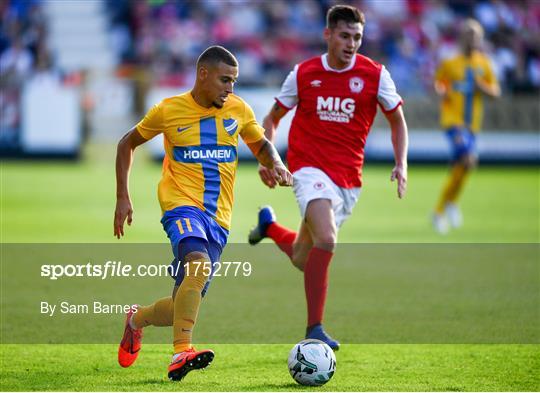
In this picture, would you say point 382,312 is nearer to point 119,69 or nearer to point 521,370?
point 521,370

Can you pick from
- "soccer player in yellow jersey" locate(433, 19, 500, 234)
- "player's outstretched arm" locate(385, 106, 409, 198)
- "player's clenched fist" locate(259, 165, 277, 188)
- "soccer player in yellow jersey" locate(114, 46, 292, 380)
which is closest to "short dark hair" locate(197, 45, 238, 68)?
"soccer player in yellow jersey" locate(114, 46, 292, 380)

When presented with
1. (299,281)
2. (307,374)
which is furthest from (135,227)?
(307,374)

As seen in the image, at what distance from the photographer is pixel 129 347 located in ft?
21.2

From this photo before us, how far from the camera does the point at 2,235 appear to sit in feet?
41.2

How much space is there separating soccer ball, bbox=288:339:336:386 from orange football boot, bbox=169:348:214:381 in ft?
1.74

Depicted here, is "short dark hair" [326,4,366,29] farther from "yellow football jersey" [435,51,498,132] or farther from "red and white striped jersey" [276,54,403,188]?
"yellow football jersey" [435,51,498,132]

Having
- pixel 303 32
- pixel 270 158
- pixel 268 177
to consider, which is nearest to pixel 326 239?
pixel 268 177

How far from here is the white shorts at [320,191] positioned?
747 cm

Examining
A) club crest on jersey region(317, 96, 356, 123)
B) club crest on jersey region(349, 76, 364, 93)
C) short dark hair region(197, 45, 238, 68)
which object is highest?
short dark hair region(197, 45, 238, 68)

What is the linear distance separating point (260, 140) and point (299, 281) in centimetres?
359

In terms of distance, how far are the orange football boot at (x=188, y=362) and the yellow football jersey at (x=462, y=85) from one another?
389 inches

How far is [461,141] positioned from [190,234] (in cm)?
933

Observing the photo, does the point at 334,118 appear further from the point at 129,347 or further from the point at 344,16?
the point at 129,347

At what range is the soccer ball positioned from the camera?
5867 millimetres
